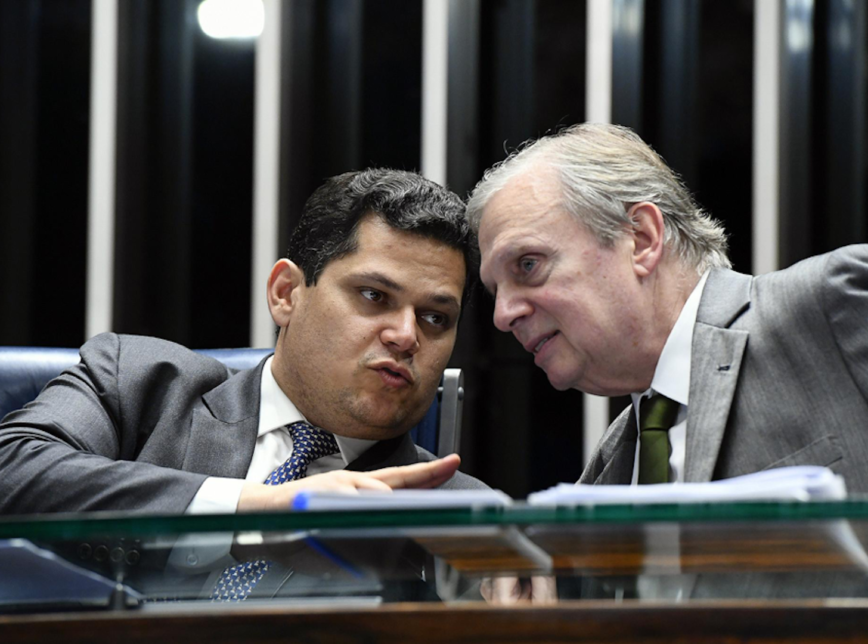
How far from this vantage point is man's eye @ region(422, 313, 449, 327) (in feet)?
5.68

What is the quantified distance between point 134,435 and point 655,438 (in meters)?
0.90

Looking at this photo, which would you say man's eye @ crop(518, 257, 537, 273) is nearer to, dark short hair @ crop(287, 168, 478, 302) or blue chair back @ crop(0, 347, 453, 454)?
dark short hair @ crop(287, 168, 478, 302)

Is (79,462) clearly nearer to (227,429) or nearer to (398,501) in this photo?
(227,429)

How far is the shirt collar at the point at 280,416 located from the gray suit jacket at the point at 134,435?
0.7 inches

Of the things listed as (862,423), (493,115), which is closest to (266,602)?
(862,423)

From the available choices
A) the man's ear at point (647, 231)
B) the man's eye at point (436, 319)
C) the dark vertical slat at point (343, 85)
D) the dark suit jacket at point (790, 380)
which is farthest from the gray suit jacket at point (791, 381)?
the dark vertical slat at point (343, 85)

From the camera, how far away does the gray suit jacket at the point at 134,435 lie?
136cm

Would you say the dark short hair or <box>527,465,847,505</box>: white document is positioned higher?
the dark short hair

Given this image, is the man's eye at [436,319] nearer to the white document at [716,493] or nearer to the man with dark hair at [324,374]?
the man with dark hair at [324,374]

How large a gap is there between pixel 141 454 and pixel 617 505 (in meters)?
1.19

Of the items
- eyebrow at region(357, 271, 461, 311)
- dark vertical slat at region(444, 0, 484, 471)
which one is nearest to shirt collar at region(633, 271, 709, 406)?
eyebrow at region(357, 271, 461, 311)

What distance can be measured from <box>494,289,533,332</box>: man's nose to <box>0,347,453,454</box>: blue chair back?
0.25 meters

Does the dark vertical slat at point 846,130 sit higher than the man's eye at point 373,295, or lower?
higher

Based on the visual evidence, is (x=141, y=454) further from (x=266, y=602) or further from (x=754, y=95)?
(x=754, y=95)
